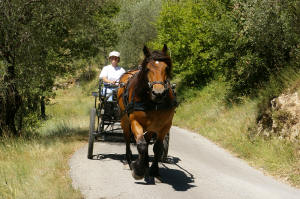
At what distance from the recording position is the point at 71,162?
27.5ft

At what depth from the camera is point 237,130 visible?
11.8 meters

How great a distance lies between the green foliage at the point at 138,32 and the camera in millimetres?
39594

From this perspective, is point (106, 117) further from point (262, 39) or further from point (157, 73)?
point (262, 39)

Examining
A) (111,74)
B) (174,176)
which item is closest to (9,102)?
(111,74)

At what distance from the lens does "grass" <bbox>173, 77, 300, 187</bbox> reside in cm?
814

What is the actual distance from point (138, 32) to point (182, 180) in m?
34.3

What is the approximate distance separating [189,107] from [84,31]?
932 centimetres

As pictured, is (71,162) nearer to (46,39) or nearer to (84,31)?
(46,39)

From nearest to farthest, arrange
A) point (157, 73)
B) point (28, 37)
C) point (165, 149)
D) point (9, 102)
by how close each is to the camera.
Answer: point (157, 73), point (165, 149), point (28, 37), point (9, 102)

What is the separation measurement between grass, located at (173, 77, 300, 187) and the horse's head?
370 centimetres

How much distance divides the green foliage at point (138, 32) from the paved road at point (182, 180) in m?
30.9

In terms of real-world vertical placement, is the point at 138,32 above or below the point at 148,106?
above

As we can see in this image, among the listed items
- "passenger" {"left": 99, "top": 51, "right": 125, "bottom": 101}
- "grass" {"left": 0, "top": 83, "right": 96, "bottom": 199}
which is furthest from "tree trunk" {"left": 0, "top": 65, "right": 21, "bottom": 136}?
"passenger" {"left": 99, "top": 51, "right": 125, "bottom": 101}

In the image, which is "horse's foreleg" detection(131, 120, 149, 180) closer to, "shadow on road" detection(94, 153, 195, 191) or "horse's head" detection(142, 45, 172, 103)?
"shadow on road" detection(94, 153, 195, 191)
